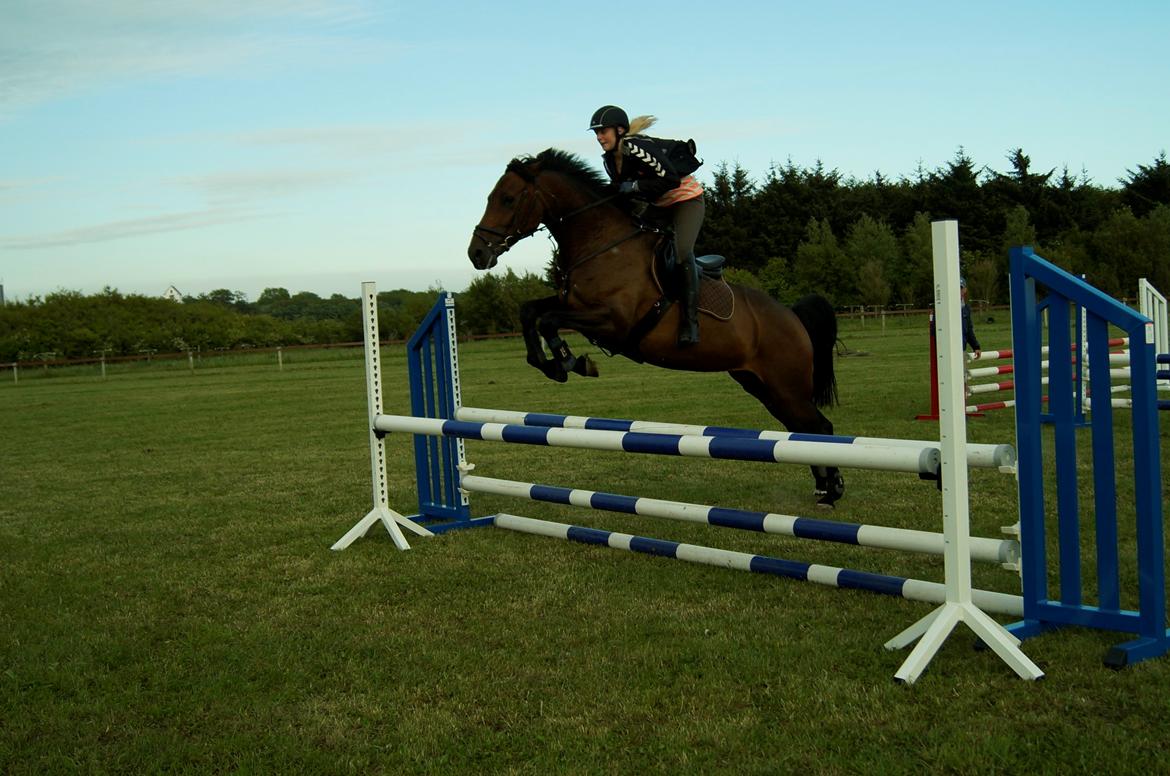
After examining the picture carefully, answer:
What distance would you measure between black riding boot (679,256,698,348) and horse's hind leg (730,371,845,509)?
0.76 metres

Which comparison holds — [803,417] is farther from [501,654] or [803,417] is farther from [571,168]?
[501,654]

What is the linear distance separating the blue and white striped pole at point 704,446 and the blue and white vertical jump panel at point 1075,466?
377mm

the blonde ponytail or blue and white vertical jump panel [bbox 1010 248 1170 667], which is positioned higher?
the blonde ponytail

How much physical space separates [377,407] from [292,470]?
11.5 ft

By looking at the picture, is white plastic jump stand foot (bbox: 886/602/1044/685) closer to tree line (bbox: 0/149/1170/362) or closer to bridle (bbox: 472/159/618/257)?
bridle (bbox: 472/159/618/257)

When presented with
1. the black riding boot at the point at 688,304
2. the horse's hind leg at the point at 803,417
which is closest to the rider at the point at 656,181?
the black riding boot at the point at 688,304

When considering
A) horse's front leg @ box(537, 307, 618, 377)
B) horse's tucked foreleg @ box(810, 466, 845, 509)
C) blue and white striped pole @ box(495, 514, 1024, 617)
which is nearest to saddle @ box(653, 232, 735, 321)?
horse's front leg @ box(537, 307, 618, 377)

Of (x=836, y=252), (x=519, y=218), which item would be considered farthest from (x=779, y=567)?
(x=836, y=252)

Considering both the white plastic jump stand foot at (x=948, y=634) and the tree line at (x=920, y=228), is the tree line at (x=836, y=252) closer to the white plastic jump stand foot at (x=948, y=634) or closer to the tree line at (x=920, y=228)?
the tree line at (x=920, y=228)

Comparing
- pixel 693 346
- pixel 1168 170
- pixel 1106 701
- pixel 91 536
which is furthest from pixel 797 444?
pixel 1168 170

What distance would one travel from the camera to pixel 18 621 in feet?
14.4

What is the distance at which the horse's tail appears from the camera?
668cm

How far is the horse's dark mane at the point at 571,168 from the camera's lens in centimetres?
577

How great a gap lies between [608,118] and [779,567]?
247cm
